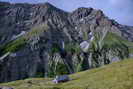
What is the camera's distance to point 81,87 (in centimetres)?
7056

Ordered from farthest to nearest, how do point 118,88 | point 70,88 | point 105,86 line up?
point 70,88 → point 105,86 → point 118,88

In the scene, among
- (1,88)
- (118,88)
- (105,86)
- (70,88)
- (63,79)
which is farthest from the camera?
(63,79)

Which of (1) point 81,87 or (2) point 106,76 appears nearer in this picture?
(1) point 81,87

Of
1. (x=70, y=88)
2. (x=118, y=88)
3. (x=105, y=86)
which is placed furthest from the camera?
(x=70, y=88)

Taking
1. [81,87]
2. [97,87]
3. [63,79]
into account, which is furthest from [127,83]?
[63,79]

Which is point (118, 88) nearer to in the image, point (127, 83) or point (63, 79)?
point (127, 83)

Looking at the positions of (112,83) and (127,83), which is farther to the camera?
(112,83)

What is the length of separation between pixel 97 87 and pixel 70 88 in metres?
9.92

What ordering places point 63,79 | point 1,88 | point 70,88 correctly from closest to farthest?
point 70,88, point 1,88, point 63,79

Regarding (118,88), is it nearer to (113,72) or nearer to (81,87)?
(81,87)

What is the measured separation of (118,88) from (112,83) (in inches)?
313

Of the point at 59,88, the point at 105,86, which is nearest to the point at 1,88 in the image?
the point at 59,88

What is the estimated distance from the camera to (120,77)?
73.8 meters

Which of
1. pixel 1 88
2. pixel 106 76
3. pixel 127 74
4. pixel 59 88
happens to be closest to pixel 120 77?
pixel 127 74
